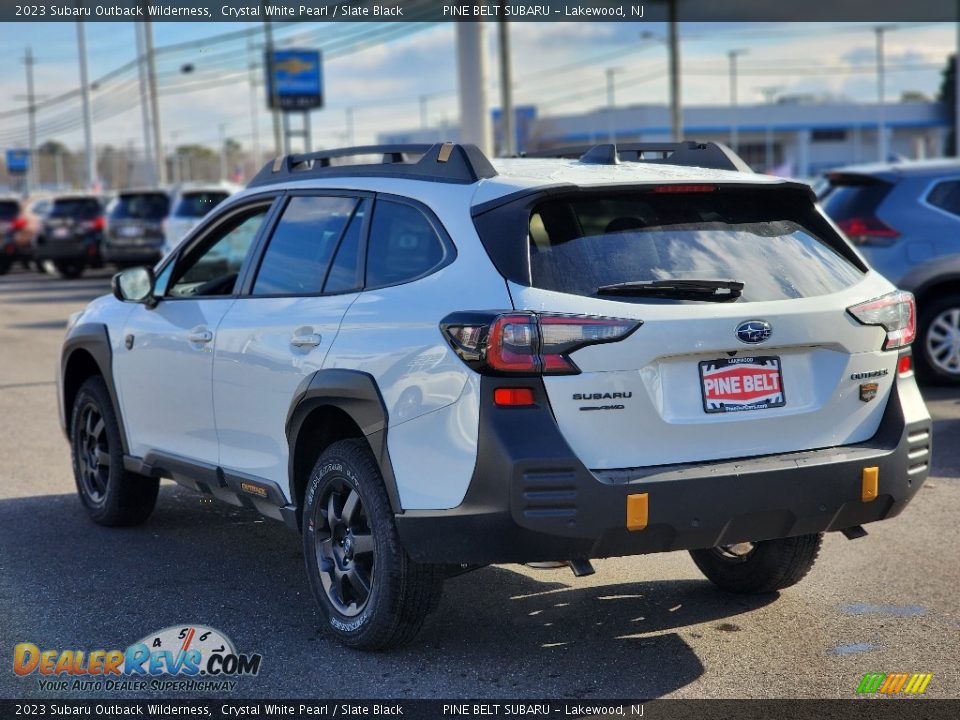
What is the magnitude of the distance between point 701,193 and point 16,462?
5.84 metres

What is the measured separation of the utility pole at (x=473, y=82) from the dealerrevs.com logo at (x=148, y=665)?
1823cm

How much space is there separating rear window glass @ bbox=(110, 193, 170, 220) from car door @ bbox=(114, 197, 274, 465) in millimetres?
22696

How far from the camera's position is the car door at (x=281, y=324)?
5125 mm

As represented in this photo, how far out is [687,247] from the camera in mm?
4652

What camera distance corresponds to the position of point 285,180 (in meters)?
5.92

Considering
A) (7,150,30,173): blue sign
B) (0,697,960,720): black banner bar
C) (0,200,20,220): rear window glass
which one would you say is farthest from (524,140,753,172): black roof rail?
(7,150,30,173): blue sign

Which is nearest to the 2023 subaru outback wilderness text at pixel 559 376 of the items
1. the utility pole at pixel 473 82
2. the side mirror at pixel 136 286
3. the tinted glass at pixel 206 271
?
the tinted glass at pixel 206 271

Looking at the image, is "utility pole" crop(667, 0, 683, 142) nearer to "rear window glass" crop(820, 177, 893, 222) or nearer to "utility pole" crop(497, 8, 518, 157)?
"utility pole" crop(497, 8, 518, 157)

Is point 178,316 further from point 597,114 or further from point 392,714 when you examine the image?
point 597,114

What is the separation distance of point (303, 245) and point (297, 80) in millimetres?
43120

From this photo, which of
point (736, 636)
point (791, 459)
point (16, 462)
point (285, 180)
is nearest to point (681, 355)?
point (791, 459)

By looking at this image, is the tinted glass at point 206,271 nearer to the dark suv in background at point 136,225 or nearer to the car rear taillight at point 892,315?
the car rear taillight at point 892,315

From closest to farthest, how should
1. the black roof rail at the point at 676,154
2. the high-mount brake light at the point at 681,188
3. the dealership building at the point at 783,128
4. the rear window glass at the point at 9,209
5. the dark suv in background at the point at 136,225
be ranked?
the high-mount brake light at the point at 681,188 < the black roof rail at the point at 676,154 < the dark suv in background at the point at 136,225 < the rear window glass at the point at 9,209 < the dealership building at the point at 783,128

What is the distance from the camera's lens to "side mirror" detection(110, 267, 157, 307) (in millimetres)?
6496
